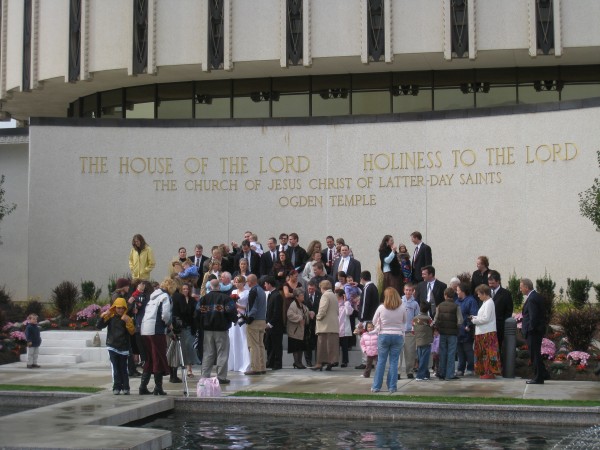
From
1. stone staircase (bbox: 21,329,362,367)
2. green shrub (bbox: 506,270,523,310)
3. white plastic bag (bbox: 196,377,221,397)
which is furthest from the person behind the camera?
green shrub (bbox: 506,270,523,310)

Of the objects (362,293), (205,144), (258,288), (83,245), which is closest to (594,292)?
(362,293)

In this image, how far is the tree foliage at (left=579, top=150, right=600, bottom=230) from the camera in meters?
23.2

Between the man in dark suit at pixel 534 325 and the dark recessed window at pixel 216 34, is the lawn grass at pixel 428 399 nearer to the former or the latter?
the man in dark suit at pixel 534 325

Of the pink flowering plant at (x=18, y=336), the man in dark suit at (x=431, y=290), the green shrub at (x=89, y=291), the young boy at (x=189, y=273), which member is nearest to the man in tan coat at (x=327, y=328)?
the man in dark suit at (x=431, y=290)

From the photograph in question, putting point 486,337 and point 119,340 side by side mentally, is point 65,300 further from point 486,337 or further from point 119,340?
point 486,337

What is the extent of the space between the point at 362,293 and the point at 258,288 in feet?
7.63

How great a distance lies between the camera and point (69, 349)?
906 inches

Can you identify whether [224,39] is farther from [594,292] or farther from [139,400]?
[139,400]

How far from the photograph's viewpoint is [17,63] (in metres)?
34.2

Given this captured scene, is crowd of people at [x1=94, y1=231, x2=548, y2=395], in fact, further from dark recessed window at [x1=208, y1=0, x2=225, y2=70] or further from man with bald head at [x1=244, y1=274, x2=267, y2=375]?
dark recessed window at [x1=208, y1=0, x2=225, y2=70]

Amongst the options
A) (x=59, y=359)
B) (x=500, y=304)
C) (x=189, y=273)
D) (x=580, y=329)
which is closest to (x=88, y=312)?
(x=59, y=359)

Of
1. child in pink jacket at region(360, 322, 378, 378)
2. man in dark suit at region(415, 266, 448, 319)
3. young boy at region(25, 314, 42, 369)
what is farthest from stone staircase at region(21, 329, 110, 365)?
man in dark suit at region(415, 266, 448, 319)

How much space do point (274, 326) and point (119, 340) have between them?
436 centimetres

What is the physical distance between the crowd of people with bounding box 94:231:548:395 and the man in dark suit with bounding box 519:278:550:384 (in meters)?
0.02
